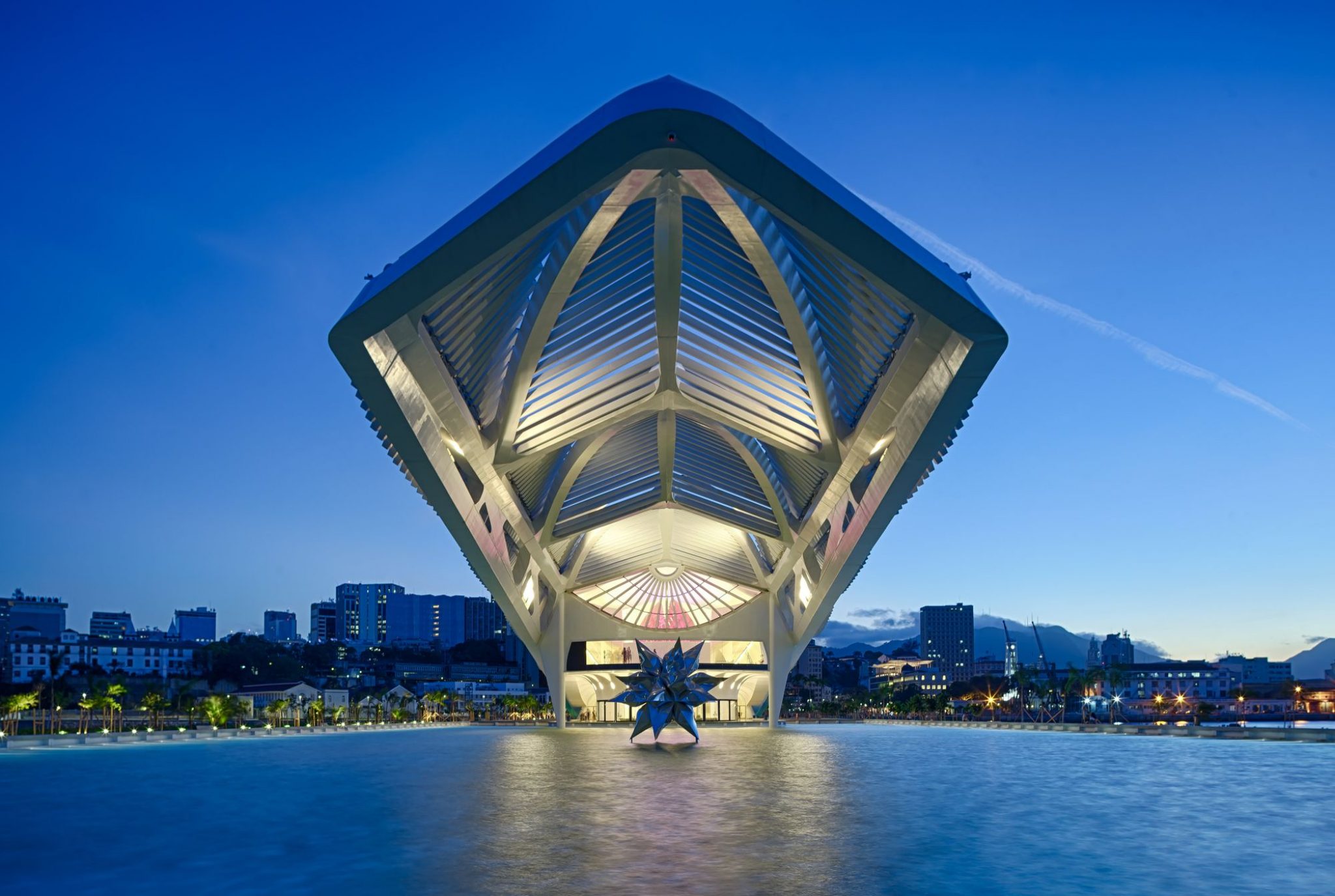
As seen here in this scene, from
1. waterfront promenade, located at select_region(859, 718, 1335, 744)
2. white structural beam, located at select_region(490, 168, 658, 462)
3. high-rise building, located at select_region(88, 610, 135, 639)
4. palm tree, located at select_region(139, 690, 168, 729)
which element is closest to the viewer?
white structural beam, located at select_region(490, 168, 658, 462)

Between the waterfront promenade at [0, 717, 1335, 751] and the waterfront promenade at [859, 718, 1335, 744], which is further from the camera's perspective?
the waterfront promenade at [859, 718, 1335, 744]

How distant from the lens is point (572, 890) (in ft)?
22.5

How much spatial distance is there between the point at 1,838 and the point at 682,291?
16.5m

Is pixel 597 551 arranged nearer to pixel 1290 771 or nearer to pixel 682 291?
pixel 682 291

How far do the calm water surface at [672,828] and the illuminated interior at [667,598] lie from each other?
139 feet

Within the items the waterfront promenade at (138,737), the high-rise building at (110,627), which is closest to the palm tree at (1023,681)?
the waterfront promenade at (138,737)

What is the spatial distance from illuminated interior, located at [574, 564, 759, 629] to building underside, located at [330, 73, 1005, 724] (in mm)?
17400

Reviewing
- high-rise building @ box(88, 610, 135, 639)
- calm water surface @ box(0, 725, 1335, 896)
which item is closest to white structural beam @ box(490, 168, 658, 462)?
calm water surface @ box(0, 725, 1335, 896)

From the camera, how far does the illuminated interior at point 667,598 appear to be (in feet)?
208

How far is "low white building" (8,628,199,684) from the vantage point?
10319 cm

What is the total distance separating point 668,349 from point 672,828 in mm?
18003

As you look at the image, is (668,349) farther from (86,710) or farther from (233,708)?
(86,710)

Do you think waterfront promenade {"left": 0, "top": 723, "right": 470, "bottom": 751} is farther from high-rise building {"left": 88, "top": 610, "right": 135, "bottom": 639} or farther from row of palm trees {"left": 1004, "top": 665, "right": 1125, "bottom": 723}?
high-rise building {"left": 88, "top": 610, "right": 135, "bottom": 639}

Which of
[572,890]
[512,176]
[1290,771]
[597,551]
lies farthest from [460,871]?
[597,551]
